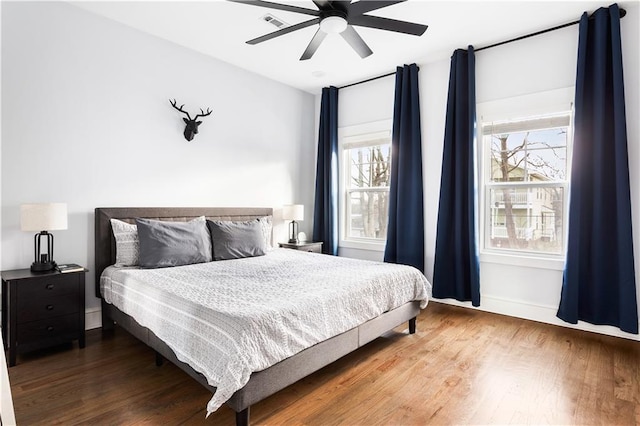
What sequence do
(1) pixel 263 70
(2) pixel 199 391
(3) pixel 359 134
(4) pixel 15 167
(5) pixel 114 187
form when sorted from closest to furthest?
(2) pixel 199 391 < (4) pixel 15 167 < (5) pixel 114 187 < (1) pixel 263 70 < (3) pixel 359 134

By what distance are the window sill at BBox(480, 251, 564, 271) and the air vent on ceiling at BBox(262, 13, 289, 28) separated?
3133mm

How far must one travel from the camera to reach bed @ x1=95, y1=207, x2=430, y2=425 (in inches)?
71.6

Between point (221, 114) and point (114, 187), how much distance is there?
150 cm

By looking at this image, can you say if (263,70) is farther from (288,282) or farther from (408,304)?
(408,304)

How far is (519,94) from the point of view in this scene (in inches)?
143

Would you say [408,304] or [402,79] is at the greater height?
[402,79]

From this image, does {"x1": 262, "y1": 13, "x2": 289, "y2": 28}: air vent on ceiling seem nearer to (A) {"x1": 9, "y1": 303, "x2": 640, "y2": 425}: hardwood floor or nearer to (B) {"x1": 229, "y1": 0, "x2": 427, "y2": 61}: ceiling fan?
(B) {"x1": 229, "y1": 0, "x2": 427, "y2": 61}: ceiling fan

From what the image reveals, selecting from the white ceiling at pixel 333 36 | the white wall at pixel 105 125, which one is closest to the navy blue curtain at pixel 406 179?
the white ceiling at pixel 333 36

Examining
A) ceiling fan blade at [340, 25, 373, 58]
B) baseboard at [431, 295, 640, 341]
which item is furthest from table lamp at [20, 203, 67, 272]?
A: baseboard at [431, 295, 640, 341]

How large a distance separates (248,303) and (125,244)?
176 cm

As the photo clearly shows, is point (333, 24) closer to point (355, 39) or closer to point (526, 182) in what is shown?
→ point (355, 39)

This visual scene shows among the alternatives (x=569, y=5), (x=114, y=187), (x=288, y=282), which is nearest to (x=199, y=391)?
(x=288, y=282)

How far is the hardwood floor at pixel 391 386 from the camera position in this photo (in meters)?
1.97

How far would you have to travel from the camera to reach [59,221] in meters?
2.73
